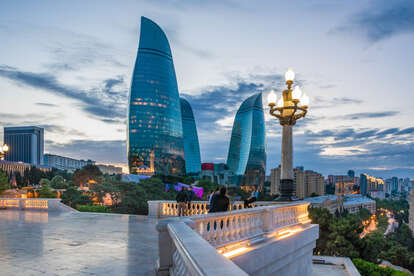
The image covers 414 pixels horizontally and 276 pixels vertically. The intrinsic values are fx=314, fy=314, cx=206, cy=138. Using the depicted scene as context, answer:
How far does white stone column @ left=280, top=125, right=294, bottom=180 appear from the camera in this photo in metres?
9.99

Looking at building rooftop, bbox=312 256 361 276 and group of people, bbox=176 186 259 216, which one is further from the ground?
group of people, bbox=176 186 259 216

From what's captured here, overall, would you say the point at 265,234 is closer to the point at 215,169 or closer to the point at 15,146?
the point at 215,169

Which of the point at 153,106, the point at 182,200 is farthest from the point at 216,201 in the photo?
the point at 153,106

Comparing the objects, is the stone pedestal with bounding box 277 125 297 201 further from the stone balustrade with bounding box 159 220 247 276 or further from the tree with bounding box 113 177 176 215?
the tree with bounding box 113 177 176 215

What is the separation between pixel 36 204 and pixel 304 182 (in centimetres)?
13358

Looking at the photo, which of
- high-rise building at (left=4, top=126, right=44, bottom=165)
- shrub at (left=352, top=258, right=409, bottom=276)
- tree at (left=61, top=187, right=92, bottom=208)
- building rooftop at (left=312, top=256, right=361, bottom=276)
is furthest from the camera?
high-rise building at (left=4, top=126, right=44, bottom=165)

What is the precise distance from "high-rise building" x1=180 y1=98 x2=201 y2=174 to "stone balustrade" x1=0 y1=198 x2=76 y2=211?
3966 inches

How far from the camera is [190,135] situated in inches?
5007

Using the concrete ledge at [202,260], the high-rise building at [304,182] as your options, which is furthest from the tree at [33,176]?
the concrete ledge at [202,260]

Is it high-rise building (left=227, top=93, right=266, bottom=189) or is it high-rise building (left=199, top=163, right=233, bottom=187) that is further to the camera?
high-rise building (left=199, top=163, right=233, bottom=187)

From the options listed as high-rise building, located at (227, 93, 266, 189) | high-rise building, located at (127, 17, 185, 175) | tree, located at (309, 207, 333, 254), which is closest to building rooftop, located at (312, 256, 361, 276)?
tree, located at (309, 207, 333, 254)

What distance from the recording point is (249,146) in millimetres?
128250

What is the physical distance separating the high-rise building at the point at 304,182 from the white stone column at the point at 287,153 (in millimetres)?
125942

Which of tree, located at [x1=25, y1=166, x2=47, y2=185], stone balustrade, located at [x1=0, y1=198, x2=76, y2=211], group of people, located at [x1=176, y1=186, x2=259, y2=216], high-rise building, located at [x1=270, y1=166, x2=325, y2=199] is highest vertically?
group of people, located at [x1=176, y1=186, x2=259, y2=216]
